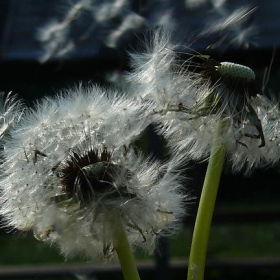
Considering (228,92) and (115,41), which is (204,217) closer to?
(228,92)

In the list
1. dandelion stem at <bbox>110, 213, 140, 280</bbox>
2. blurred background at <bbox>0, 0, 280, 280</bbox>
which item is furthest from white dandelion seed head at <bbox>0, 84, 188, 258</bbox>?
blurred background at <bbox>0, 0, 280, 280</bbox>

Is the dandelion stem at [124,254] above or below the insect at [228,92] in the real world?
below

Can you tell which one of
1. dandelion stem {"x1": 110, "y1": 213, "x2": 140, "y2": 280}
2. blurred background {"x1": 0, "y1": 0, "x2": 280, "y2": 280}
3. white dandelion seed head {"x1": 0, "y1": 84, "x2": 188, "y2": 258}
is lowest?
dandelion stem {"x1": 110, "y1": 213, "x2": 140, "y2": 280}

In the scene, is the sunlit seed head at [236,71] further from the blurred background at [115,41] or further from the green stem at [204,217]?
the blurred background at [115,41]

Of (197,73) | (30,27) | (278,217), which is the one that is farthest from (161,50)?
(278,217)

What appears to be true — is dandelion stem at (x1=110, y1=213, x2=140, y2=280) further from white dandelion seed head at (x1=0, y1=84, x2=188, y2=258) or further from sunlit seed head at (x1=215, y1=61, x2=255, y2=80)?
sunlit seed head at (x1=215, y1=61, x2=255, y2=80)

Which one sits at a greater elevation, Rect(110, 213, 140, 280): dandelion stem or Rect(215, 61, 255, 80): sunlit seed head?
Rect(215, 61, 255, 80): sunlit seed head

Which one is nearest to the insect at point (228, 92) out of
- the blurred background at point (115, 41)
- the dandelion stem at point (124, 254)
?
the dandelion stem at point (124, 254)
